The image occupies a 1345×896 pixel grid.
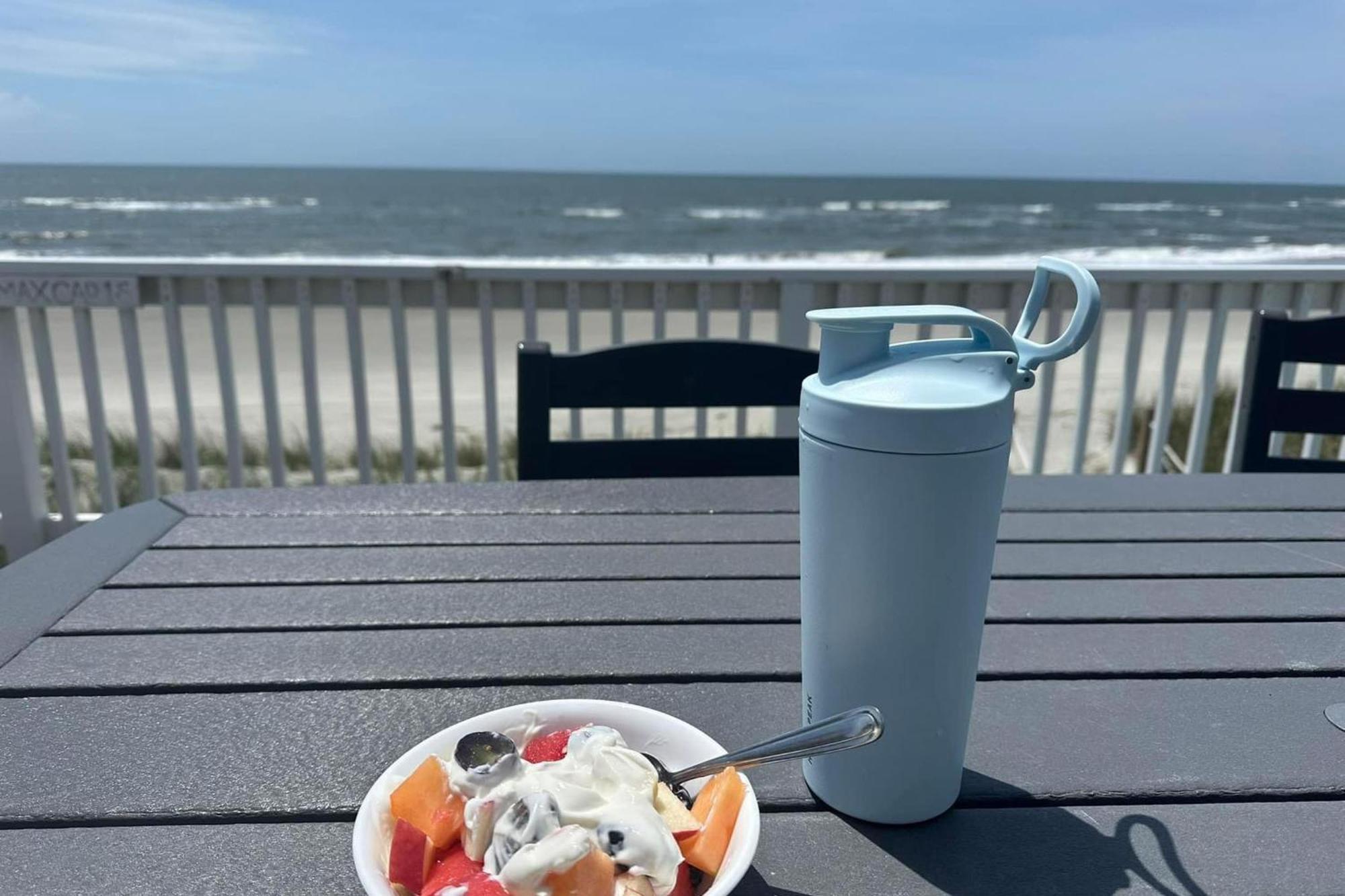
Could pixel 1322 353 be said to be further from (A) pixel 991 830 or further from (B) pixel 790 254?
(B) pixel 790 254

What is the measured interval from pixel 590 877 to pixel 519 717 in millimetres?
189

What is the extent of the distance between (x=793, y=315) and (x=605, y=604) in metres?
1.84

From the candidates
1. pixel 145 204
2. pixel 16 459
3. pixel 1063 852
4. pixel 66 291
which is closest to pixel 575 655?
pixel 1063 852

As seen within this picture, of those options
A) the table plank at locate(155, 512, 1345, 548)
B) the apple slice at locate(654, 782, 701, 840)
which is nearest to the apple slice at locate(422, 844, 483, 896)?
the apple slice at locate(654, 782, 701, 840)

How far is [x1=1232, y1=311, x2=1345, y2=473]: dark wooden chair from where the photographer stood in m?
1.61

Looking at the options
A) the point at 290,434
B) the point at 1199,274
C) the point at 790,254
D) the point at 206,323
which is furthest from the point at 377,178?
the point at 1199,274

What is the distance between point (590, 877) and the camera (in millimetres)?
441

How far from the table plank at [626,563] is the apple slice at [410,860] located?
1.74 ft

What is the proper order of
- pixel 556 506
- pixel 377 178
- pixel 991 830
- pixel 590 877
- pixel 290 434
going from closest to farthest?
pixel 590 877 < pixel 991 830 < pixel 556 506 < pixel 290 434 < pixel 377 178

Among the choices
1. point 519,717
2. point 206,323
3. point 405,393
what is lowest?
point 206,323

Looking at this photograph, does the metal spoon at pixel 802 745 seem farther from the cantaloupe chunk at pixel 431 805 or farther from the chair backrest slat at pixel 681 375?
the chair backrest slat at pixel 681 375

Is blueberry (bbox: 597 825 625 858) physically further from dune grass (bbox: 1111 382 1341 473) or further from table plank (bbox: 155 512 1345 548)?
dune grass (bbox: 1111 382 1341 473)

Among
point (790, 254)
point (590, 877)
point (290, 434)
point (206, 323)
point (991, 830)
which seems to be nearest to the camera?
point (590, 877)

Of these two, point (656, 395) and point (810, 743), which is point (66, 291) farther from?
point (810, 743)
